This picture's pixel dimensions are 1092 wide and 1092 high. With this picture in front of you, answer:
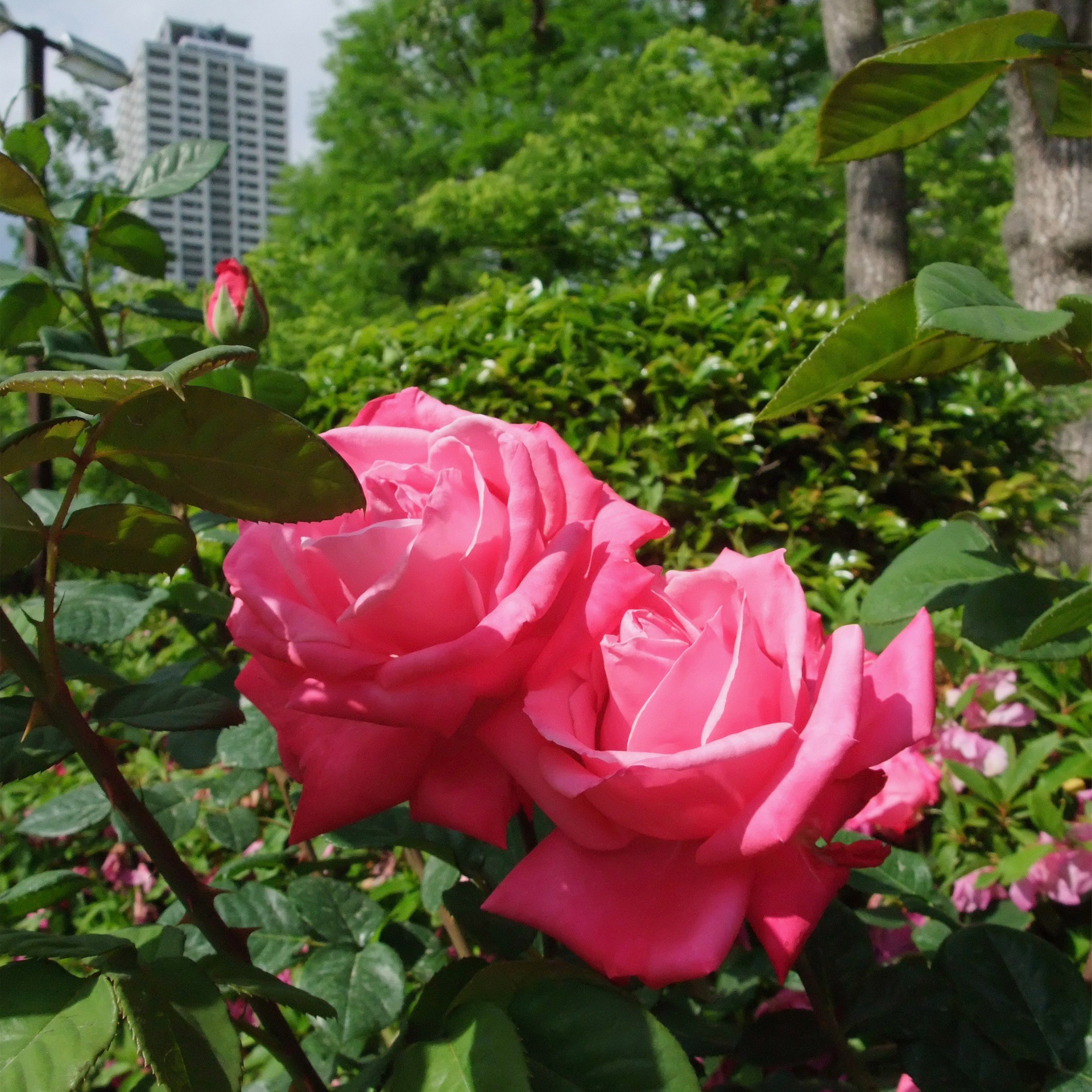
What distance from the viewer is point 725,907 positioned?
0.35 meters

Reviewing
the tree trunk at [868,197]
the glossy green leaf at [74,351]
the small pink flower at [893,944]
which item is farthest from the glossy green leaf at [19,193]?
the tree trunk at [868,197]

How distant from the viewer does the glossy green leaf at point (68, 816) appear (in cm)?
80

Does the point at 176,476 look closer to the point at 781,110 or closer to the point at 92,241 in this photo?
the point at 92,241

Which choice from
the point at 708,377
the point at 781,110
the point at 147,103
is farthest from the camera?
the point at 147,103

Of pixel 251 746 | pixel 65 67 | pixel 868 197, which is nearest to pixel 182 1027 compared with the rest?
pixel 251 746

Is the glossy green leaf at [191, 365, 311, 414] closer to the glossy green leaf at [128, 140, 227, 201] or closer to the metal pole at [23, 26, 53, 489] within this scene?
the glossy green leaf at [128, 140, 227, 201]

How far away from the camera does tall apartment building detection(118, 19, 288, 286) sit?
7456cm

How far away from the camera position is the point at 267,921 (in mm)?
768

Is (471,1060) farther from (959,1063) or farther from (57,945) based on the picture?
(959,1063)

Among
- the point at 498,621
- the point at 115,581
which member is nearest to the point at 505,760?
the point at 498,621

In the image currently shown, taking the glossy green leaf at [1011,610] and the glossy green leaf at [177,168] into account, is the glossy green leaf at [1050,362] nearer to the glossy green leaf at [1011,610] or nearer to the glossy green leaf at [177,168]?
the glossy green leaf at [1011,610]

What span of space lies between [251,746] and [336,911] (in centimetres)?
16

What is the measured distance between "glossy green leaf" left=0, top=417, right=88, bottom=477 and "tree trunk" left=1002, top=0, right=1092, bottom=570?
12.3ft

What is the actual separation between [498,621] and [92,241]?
32.6 inches
